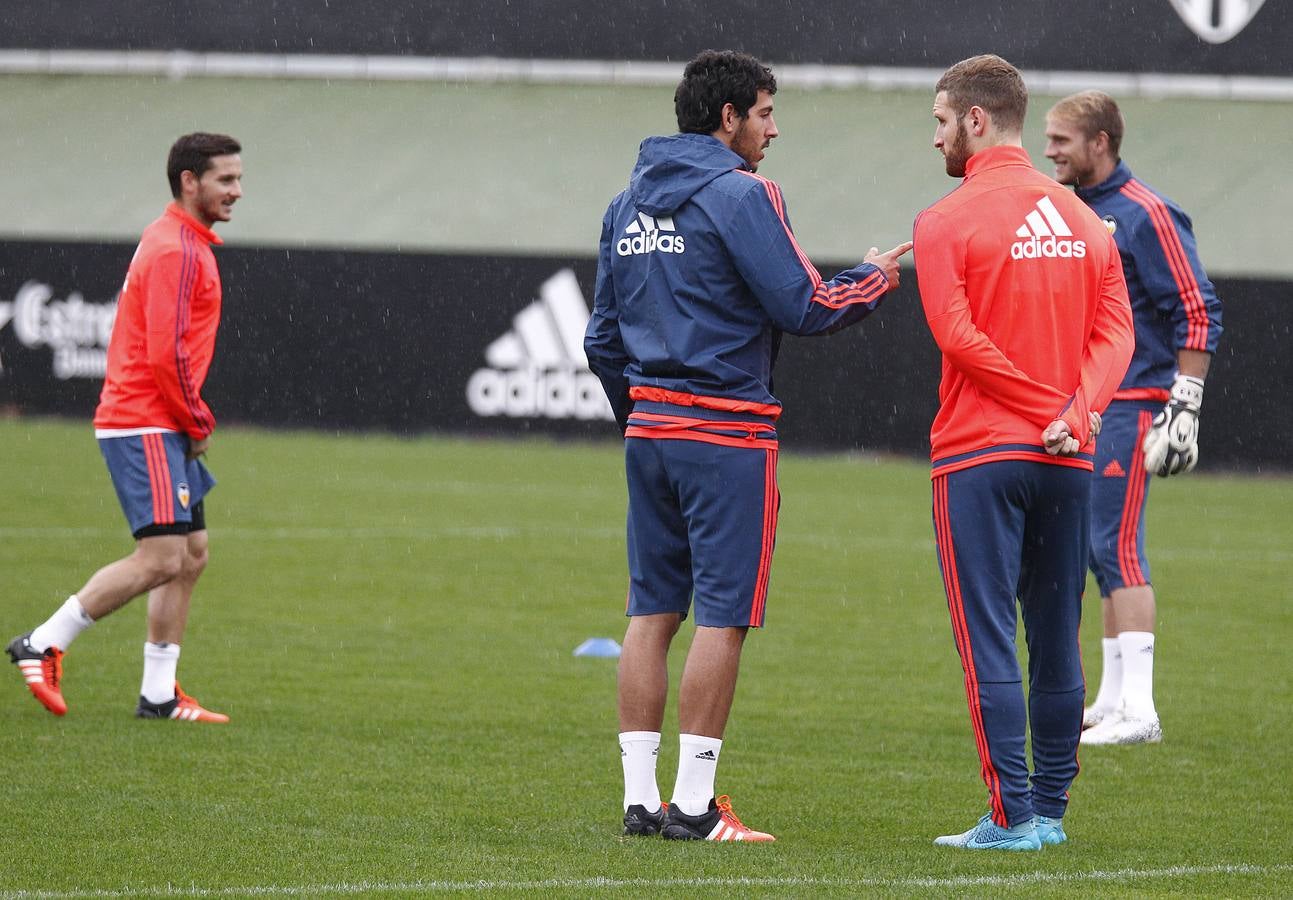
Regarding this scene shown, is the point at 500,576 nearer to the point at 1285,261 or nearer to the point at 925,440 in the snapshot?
the point at 925,440

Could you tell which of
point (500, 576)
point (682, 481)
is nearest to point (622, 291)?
point (682, 481)

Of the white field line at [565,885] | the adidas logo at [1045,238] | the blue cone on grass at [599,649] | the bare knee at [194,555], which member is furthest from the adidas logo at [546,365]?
the white field line at [565,885]

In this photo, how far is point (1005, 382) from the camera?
16.5 ft

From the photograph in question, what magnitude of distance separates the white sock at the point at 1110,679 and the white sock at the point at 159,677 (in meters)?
3.60

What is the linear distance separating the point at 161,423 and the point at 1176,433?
12.2 feet

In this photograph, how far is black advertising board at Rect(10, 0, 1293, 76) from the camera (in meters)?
26.4

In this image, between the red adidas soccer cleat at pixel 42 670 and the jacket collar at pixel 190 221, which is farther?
the jacket collar at pixel 190 221

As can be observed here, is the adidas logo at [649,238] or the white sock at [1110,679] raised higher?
the adidas logo at [649,238]

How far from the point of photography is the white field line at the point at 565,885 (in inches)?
181

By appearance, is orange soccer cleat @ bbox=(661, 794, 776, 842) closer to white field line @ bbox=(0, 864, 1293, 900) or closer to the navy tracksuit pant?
white field line @ bbox=(0, 864, 1293, 900)

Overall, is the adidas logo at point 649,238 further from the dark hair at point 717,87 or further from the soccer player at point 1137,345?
the soccer player at point 1137,345

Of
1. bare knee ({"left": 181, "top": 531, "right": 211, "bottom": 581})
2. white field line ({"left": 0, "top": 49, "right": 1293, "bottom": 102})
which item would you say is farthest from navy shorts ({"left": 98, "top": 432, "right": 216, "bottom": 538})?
white field line ({"left": 0, "top": 49, "right": 1293, "bottom": 102})

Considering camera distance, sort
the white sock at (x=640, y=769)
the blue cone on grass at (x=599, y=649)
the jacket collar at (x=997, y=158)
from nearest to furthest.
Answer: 1. the jacket collar at (x=997, y=158)
2. the white sock at (x=640, y=769)
3. the blue cone on grass at (x=599, y=649)

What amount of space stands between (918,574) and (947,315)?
7355 millimetres
